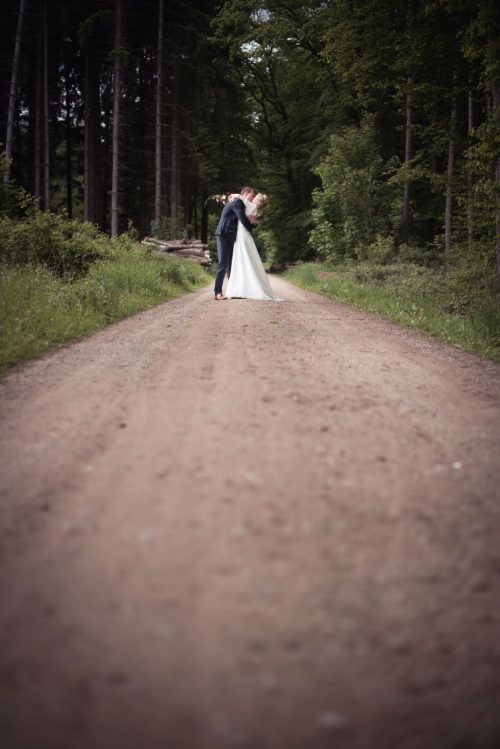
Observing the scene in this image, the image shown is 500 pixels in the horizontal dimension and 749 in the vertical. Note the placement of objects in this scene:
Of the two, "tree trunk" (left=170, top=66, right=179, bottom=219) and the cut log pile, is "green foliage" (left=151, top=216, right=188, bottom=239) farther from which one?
"tree trunk" (left=170, top=66, right=179, bottom=219)

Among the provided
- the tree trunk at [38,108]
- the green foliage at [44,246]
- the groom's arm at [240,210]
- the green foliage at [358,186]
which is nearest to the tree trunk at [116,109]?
the tree trunk at [38,108]

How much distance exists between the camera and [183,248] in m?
22.7

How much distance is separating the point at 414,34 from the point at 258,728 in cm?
1470

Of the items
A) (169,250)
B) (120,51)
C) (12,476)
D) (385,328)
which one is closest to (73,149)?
(120,51)

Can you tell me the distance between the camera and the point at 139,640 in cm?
141

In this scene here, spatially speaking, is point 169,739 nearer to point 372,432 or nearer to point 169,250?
point 372,432

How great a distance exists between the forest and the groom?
460 cm

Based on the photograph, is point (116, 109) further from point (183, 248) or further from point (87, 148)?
point (183, 248)

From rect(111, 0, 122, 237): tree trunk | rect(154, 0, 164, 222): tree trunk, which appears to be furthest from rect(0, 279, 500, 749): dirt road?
rect(154, 0, 164, 222): tree trunk

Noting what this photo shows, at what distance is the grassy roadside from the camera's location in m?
6.84

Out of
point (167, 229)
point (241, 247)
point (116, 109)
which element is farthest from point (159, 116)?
point (241, 247)

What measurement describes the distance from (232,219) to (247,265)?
1.12 metres

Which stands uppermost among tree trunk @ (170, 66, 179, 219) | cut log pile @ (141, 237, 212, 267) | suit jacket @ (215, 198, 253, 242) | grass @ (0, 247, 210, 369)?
tree trunk @ (170, 66, 179, 219)

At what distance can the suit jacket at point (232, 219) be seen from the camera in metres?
10.8
